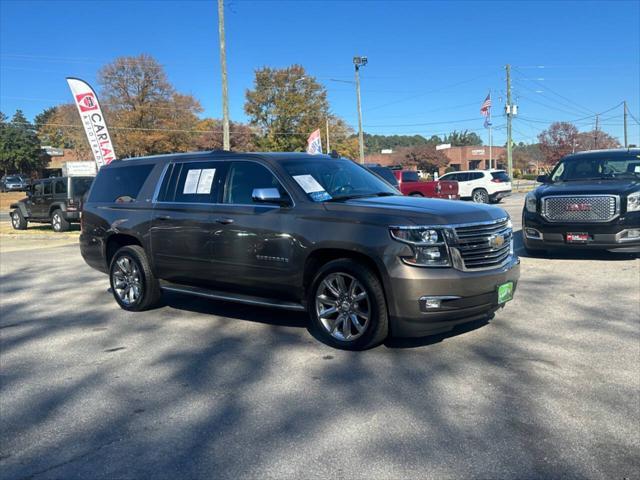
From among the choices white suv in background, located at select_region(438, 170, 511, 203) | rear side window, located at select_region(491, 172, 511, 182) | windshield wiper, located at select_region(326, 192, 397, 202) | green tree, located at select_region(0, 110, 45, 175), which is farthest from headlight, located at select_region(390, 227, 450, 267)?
green tree, located at select_region(0, 110, 45, 175)

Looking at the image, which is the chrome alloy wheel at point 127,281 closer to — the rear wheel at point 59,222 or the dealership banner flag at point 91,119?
the dealership banner flag at point 91,119

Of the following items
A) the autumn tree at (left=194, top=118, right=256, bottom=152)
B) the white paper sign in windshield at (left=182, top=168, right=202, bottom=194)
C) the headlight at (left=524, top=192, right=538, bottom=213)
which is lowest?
the headlight at (left=524, top=192, right=538, bottom=213)

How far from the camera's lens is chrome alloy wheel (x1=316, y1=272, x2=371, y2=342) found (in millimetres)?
4938

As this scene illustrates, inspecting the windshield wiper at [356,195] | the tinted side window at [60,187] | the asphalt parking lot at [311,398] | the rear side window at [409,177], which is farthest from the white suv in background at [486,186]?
the windshield wiper at [356,195]

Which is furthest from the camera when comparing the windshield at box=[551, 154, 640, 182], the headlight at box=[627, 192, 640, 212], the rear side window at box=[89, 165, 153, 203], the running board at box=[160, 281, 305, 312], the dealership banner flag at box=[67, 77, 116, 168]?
the dealership banner flag at box=[67, 77, 116, 168]

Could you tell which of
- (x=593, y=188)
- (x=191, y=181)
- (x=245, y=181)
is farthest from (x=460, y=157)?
(x=245, y=181)

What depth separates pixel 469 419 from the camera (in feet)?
11.9

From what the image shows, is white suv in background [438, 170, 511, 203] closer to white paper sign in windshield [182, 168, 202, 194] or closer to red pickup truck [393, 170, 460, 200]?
red pickup truck [393, 170, 460, 200]

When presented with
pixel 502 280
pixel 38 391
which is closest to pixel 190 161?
pixel 38 391

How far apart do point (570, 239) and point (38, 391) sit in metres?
8.07

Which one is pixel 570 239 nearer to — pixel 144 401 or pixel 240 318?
pixel 240 318

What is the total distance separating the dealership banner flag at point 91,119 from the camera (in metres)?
16.6

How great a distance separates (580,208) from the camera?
903 cm

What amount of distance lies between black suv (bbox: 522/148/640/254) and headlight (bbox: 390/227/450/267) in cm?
546
